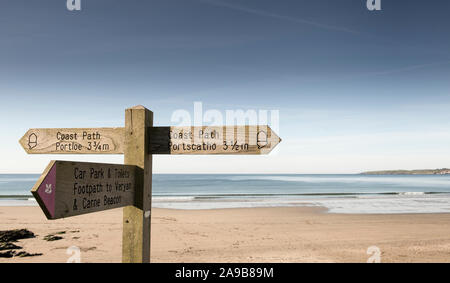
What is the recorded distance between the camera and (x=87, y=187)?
1998mm

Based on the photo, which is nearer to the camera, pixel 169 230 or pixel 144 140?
pixel 144 140

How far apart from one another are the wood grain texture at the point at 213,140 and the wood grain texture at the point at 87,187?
404 mm

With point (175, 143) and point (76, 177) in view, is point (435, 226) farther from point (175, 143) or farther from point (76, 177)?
point (76, 177)

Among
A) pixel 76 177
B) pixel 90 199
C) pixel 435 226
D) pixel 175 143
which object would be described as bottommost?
pixel 435 226

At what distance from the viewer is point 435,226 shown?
13.3 m

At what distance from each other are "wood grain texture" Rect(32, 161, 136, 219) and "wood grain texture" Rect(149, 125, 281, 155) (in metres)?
0.40

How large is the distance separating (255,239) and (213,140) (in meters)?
8.27

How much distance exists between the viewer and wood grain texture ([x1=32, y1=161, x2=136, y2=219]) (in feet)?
5.50

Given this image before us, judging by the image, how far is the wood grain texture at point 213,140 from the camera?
273 centimetres

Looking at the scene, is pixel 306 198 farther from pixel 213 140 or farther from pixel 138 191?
pixel 138 191
